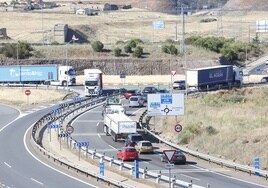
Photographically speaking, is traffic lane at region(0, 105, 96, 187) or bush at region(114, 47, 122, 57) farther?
bush at region(114, 47, 122, 57)

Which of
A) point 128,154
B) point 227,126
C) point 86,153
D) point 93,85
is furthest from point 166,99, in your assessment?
point 93,85

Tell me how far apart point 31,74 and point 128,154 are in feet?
223

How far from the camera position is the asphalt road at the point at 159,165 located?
43906 mm

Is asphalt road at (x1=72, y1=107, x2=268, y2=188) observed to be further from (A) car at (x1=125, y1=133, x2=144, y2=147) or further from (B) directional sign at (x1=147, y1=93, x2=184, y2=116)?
(B) directional sign at (x1=147, y1=93, x2=184, y2=116)

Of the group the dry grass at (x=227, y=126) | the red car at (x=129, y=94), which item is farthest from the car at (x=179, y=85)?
the dry grass at (x=227, y=126)

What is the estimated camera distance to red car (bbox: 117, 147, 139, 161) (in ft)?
172

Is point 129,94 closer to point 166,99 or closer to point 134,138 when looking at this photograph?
point 166,99

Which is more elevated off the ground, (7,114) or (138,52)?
(138,52)

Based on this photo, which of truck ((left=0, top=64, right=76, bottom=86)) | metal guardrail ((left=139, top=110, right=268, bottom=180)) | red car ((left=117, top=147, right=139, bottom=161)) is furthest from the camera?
truck ((left=0, top=64, right=76, bottom=86))

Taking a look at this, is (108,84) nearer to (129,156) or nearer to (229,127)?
Result: (229,127)

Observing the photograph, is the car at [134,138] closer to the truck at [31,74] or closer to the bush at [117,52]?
the truck at [31,74]

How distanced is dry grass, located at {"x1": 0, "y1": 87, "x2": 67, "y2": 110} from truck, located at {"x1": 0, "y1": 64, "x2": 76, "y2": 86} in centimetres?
494

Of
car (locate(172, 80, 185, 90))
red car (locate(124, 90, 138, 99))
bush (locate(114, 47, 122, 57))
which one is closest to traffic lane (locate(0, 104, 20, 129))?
red car (locate(124, 90, 138, 99))

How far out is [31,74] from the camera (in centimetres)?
11894
